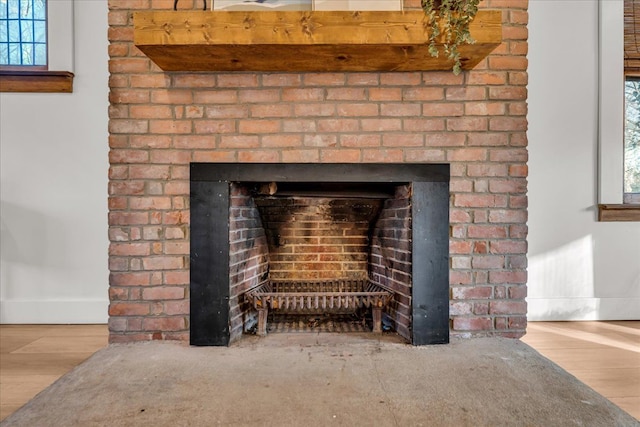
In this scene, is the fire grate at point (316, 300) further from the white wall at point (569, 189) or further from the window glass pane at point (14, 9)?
the window glass pane at point (14, 9)

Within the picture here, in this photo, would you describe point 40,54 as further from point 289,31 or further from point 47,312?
point 289,31

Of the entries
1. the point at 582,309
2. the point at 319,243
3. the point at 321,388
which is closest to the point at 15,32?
the point at 319,243

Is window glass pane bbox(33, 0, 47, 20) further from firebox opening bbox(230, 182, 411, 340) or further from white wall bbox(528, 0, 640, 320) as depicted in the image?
white wall bbox(528, 0, 640, 320)

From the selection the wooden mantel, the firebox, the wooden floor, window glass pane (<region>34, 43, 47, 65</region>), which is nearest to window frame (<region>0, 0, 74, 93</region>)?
window glass pane (<region>34, 43, 47, 65</region>)

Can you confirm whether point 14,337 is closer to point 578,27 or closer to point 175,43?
point 175,43

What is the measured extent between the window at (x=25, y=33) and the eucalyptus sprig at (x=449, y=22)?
2522 mm

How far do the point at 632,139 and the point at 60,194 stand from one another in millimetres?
3868

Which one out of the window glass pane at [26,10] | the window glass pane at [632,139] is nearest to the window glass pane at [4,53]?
the window glass pane at [26,10]

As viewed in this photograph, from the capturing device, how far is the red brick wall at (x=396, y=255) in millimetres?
1975

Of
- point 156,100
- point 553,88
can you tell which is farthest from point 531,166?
point 156,100

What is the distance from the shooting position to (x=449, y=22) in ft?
5.22

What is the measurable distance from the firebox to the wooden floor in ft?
2.01

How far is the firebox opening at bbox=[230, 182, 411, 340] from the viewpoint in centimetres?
204

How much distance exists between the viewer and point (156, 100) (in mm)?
1907
